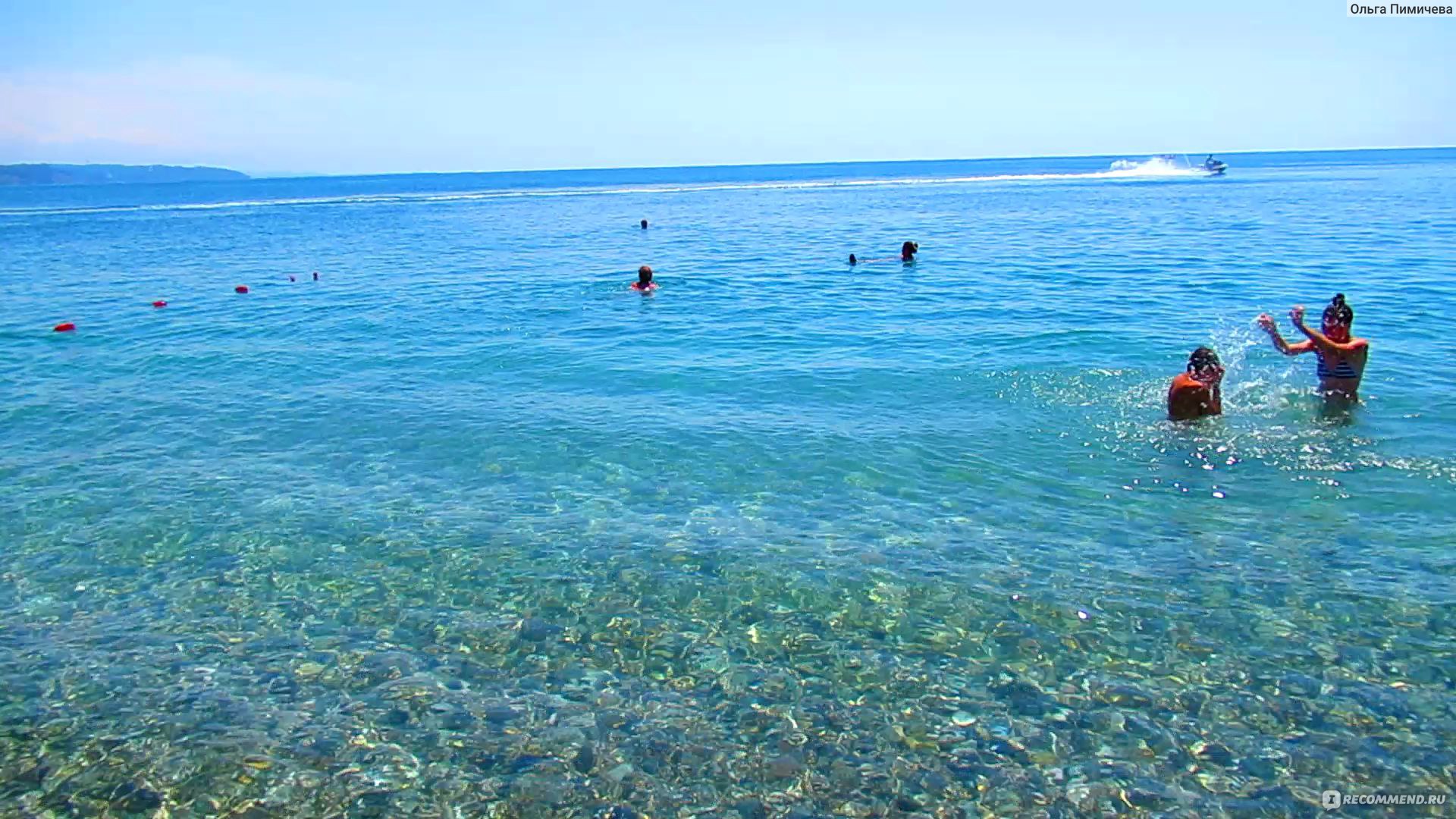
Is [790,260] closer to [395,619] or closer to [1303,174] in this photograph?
[395,619]

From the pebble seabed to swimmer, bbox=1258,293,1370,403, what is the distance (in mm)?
6880

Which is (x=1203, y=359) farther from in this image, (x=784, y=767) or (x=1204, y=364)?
(x=784, y=767)

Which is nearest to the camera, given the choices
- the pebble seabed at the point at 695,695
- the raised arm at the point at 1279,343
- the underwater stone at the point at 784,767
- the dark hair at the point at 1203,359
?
the pebble seabed at the point at 695,695

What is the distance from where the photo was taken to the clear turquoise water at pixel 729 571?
24.0ft

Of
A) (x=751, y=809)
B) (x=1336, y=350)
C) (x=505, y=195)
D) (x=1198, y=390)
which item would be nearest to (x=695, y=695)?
(x=751, y=809)

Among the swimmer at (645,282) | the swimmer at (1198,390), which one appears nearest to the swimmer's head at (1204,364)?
the swimmer at (1198,390)

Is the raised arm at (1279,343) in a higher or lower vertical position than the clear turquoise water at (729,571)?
higher

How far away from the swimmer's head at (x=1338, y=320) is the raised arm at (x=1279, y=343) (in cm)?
42

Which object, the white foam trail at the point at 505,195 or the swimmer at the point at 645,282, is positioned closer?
the swimmer at the point at 645,282

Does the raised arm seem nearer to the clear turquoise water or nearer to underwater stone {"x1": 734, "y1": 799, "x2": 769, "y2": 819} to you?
the clear turquoise water

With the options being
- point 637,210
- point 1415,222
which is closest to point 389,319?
point 1415,222

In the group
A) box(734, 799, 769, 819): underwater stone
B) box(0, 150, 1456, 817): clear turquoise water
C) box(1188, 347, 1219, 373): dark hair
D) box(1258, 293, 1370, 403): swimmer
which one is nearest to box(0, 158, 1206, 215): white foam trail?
box(0, 150, 1456, 817): clear turquoise water

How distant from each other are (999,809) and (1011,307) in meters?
22.1

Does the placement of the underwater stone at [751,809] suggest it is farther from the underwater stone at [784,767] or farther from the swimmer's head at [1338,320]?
the swimmer's head at [1338,320]
